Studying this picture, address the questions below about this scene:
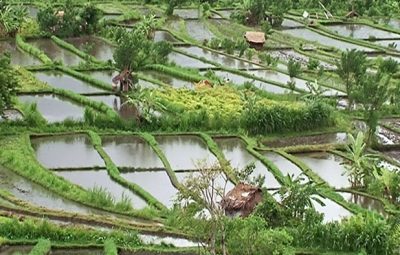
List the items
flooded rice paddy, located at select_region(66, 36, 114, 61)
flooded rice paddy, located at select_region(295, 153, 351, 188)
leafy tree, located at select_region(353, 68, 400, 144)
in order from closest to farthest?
flooded rice paddy, located at select_region(295, 153, 351, 188), leafy tree, located at select_region(353, 68, 400, 144), flooded rice paddy, located at select_region(66, 36, 114, 61)

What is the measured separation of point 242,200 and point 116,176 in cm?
382

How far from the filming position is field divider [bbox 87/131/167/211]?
18.9 m

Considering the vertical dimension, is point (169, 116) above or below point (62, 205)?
above

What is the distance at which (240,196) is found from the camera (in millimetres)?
18016

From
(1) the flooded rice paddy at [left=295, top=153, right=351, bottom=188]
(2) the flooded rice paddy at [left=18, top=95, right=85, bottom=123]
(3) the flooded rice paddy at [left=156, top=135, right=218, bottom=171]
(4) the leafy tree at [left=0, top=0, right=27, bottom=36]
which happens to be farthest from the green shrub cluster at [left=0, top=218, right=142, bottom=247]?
(4) the leafy tree at [left=0, top=0, right=27, bottom=36]

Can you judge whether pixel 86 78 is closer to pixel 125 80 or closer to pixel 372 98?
pixel 125 80

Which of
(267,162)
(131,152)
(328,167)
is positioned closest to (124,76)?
(131,152)

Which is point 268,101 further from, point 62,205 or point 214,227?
point 214,227

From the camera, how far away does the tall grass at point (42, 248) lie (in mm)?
15969

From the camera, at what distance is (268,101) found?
2591 cm

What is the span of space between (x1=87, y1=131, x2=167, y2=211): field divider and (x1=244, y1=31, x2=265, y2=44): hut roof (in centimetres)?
1263

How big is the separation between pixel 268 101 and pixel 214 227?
1209 cm

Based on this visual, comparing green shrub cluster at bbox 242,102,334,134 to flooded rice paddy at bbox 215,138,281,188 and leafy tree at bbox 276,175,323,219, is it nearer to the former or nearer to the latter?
flooded rice paddy at bbox 215,138,281,188

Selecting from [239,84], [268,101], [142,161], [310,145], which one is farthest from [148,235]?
[239,84]
